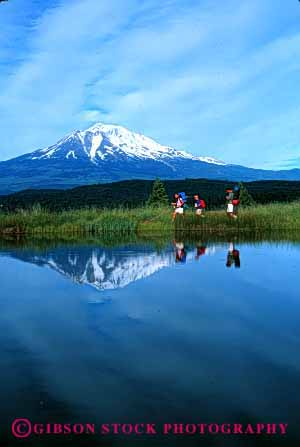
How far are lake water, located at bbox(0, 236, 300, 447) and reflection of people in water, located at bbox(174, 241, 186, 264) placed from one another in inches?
80.0

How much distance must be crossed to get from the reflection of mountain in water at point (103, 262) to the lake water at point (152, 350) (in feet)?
0.35

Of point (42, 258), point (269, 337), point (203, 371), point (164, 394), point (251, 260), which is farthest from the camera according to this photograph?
point (42, 258)

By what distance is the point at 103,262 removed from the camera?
12352mm

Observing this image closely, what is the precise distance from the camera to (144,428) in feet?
12.2

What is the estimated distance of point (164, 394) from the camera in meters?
4.26

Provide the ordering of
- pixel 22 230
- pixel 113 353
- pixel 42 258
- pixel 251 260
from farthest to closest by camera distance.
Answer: pixel 22 230 → pixel 42 258 → pixel 251 260 → pixel 113 353

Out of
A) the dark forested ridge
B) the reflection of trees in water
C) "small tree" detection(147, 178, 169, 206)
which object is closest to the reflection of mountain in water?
the reflection of trees in water

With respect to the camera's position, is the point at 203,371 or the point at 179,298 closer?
the point at 203,371

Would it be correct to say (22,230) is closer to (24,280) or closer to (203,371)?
(24,280)

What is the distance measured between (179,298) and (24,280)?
3335 mm

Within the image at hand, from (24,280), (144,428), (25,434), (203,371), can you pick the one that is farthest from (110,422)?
(24,280)

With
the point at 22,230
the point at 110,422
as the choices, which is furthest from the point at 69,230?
the point at 110,422

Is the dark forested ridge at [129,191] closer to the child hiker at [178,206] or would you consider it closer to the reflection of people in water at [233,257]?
the child hiker at [178,206]

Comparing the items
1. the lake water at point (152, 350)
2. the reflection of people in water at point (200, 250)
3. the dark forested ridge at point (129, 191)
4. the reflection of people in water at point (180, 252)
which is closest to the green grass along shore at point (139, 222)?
the reflection of people in water at point (180, 252)
